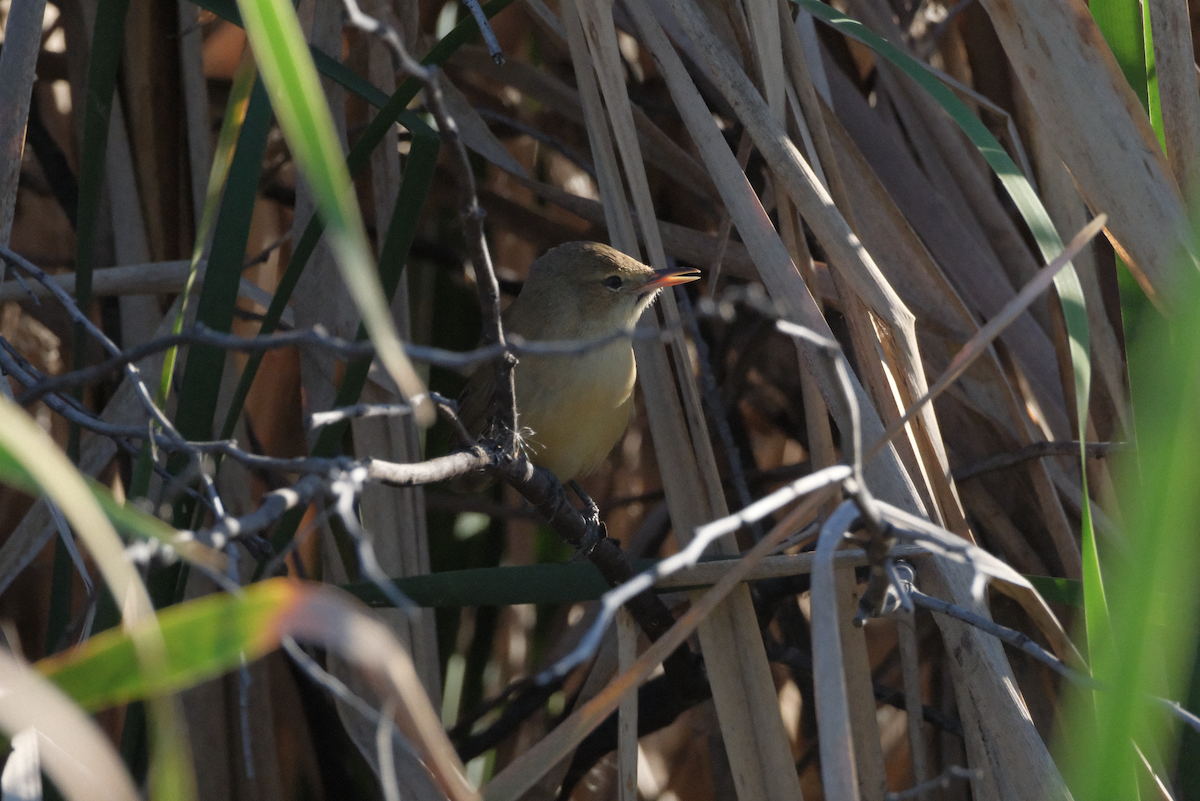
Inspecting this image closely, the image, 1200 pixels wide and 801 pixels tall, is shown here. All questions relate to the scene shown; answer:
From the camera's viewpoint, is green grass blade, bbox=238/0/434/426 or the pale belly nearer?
green grass blade, bbox=238/0/434/426

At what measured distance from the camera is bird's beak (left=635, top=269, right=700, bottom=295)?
68.3 inches

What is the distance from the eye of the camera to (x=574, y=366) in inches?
81.7

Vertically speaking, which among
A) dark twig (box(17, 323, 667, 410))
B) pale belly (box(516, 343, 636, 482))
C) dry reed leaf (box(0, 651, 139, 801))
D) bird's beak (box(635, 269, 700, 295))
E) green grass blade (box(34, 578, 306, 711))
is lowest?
pale belly (box(516, 343, 636, 482))

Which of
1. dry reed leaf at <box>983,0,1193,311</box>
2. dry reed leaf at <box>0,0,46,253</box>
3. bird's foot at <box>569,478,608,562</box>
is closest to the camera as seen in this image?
dry reed leaf at <box>983,0,1193,311</box>

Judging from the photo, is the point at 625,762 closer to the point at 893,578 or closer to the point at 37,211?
the point at 893,578

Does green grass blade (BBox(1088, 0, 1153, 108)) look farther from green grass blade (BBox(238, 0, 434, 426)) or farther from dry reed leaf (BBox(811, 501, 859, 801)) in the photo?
green grass blade (BBox(238, 0, 434, 426))

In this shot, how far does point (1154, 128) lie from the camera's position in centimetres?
129

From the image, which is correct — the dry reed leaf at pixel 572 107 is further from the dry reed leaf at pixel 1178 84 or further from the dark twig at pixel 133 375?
the dark twig at pixel 133 375

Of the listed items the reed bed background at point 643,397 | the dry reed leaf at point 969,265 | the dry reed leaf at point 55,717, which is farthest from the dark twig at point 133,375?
the dry reed leaf at point 969,265

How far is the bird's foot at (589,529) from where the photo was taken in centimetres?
166

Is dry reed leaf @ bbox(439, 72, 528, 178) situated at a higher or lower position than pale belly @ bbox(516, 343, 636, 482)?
higher

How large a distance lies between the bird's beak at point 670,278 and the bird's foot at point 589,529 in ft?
1.37

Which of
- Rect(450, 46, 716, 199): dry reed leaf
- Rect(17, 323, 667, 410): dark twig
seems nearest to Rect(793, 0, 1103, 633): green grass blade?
Answer: Rect(17, 323, 667, 410): dark twig

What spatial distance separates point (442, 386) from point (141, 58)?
91cm
